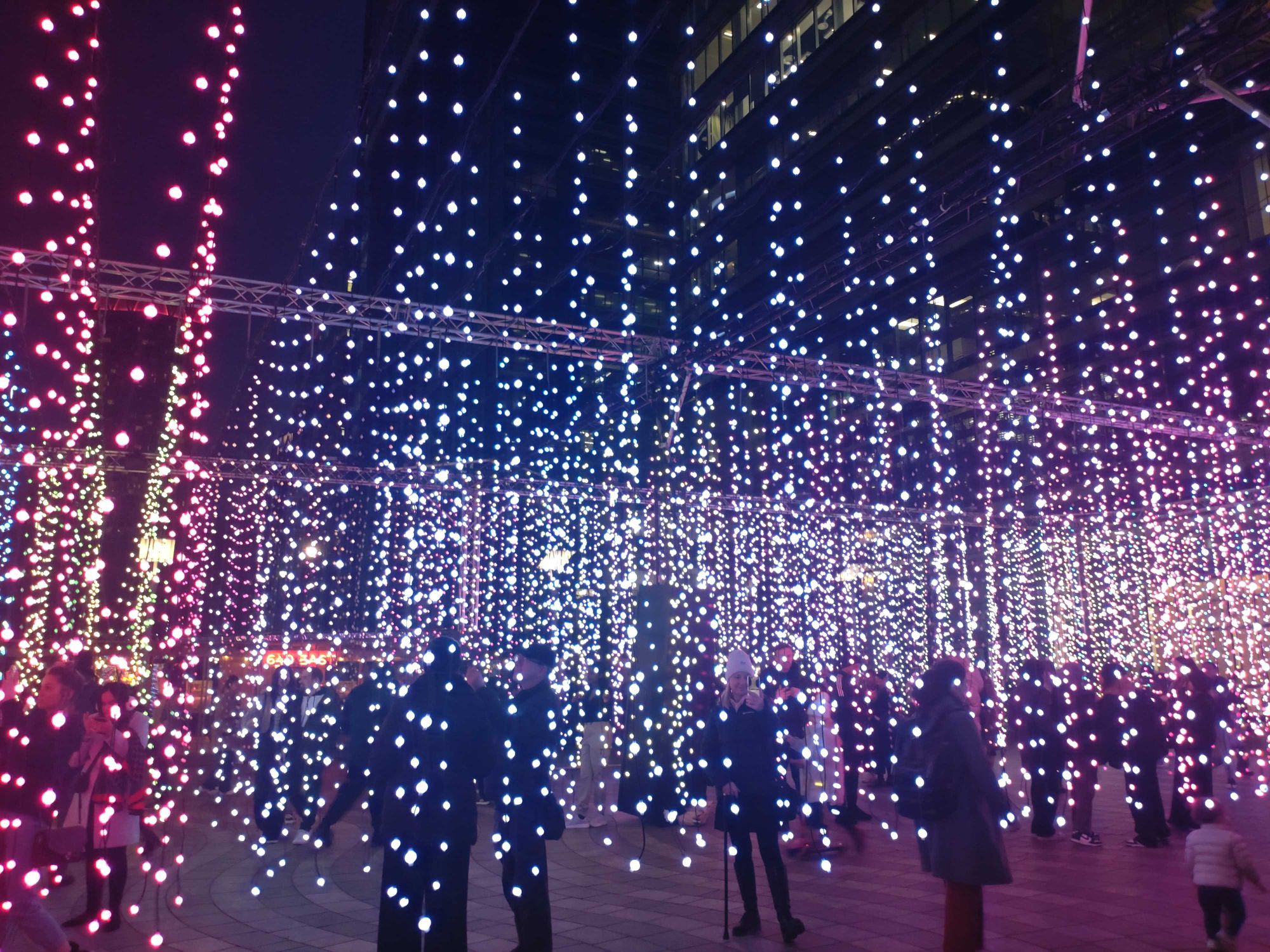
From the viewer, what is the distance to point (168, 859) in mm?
6934

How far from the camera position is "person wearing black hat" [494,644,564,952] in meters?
4.14

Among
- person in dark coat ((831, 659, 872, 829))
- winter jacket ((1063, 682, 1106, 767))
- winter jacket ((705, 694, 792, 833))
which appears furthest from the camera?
person in dark coat ((831, 659, 872, 829))

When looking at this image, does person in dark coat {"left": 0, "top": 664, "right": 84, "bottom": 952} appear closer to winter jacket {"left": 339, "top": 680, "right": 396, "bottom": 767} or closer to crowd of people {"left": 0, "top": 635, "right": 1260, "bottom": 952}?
crowd of people {"left": 0, "top": 635, "right": 1260, "bottom": 952}

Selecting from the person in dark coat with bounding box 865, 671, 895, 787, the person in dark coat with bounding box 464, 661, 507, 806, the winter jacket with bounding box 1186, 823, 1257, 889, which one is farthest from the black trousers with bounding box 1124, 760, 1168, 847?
the person in dark coat with bounding box 464, 661, 507, 806

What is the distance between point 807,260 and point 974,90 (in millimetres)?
5870

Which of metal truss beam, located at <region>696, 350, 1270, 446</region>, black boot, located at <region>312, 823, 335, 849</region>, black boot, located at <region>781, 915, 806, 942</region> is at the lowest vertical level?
black boot, located at <region>312, 823, 335, 849</region>

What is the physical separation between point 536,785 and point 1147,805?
4995 mm

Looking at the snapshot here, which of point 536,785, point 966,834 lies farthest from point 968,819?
point 536,785

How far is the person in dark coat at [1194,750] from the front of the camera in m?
7.62

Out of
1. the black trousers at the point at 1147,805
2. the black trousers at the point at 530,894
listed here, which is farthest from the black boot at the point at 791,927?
the black trousers at the point at 1147,805

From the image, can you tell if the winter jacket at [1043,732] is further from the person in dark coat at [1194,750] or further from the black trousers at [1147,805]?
the person in dark coat at [1194,750]

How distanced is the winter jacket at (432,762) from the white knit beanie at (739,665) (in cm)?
165

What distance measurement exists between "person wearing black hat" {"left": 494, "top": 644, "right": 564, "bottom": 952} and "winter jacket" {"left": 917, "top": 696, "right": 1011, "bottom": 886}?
1.68 m

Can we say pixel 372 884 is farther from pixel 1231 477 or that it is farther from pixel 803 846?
pixel 1231 477
